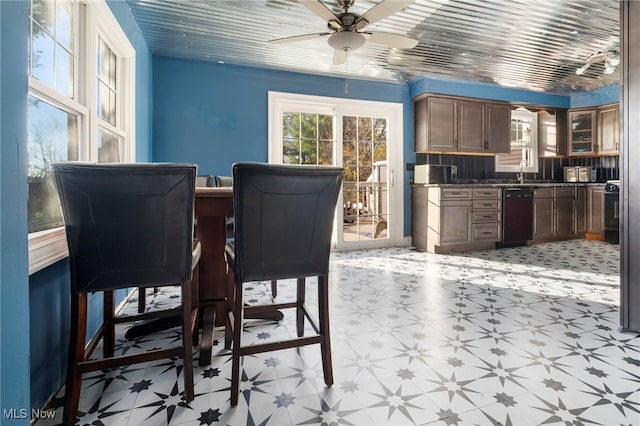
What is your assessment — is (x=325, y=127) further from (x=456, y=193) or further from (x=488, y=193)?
(x=488, y=193)

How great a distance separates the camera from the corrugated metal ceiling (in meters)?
2.84

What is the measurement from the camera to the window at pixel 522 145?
18.1 feet

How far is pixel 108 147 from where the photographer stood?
2525mm

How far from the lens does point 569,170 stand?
5711 mm

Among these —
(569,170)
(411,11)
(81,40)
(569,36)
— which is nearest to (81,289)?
(81,40)

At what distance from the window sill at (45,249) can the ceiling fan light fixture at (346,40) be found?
89.9 inches

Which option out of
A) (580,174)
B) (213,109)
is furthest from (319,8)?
(580,174)

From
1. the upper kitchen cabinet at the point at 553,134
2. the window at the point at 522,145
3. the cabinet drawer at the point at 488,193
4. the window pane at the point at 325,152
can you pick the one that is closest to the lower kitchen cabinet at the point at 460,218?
the cabinet drawer at the point at 488,193

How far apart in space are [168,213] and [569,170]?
6783 millimetres

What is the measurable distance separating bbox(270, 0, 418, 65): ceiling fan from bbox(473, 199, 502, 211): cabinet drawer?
2.65 metres

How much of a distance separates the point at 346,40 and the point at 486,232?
345 cm

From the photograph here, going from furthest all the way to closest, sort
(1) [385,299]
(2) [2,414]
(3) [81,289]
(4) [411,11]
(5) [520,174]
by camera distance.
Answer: (5) [520,174] → (4) [411,11] → (1) [385,299] → (3) [81,289] → (2) [2,414]

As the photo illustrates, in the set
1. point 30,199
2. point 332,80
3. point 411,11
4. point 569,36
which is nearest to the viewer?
point 30,199

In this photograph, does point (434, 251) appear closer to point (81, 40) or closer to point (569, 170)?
point (569, 170)
